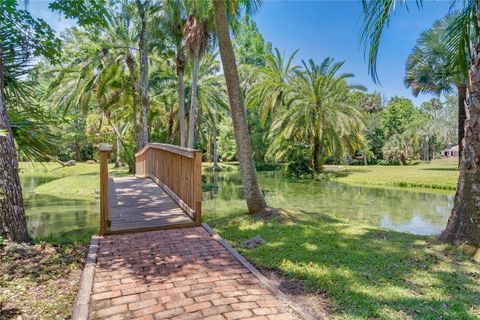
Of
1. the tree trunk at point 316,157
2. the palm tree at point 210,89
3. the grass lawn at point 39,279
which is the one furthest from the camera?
the palm tree at point 210,89

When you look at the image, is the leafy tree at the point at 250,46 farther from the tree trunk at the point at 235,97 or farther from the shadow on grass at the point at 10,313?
the shadow on grass at the point at 10,313

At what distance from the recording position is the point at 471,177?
4500mm

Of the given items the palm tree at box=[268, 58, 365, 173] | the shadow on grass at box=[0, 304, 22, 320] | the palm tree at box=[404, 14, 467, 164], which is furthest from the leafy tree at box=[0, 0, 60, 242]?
the palm tree at box=[404, 14, 467, 164]

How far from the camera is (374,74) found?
4371 mm

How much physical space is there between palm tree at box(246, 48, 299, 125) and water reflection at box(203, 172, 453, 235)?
27.4 ft

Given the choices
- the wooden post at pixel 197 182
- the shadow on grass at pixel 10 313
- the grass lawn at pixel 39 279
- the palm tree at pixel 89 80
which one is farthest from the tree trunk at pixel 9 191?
the palm tree at pixel 89 80

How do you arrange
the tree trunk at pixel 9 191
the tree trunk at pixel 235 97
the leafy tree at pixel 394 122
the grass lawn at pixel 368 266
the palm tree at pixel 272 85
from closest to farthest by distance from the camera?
the grass lawn at pixel 368 266 → the tree trunk at pixel 9 191 → the tree trunk at pixel 235 97 → the palm tree at pixel 272 85 → the leafy tree at pixel 394 122

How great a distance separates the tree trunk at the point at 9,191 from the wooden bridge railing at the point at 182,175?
2.62 metres

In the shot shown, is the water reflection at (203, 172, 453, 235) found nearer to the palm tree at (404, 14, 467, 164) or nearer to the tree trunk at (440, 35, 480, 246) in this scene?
the tree trunk at (440, 35, 480, 246)

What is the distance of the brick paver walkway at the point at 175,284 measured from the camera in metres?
2.83

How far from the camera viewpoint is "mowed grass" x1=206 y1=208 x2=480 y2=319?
3.04 metres

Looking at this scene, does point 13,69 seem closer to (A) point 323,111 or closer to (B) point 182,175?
(B) point 182,175

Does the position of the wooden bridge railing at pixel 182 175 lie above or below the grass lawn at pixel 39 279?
above

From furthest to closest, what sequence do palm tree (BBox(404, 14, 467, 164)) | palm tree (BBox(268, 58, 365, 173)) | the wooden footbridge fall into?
palm tree (BBox(268, 58, 365, 173)) < palm tree (BBox(404, 14, 467, 164)) < the wooden footbridge
